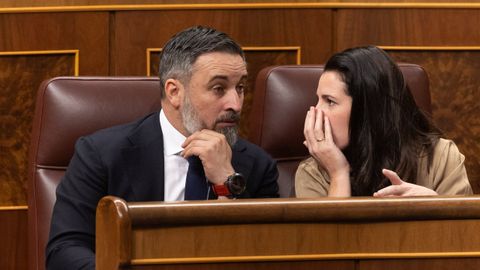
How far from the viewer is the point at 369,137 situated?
1833mm

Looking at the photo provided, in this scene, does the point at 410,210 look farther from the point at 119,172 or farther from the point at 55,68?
the point at 55,68

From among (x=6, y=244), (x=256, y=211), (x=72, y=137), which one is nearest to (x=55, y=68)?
(x=6, y=244)

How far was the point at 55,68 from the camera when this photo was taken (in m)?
2.58

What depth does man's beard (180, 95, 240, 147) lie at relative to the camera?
1718 mm

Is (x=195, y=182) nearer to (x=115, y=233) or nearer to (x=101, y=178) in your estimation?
(x=101, y=178)

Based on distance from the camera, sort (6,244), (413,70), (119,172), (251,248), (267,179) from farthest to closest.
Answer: (6,244) < (413,70) < (267,179) < (119,172) < (251,248)

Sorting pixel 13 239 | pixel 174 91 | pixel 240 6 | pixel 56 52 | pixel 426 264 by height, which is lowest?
pixel 13 239

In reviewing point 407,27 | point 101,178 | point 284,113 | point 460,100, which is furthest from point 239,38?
point 101,178

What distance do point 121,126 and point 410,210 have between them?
2.35 ft

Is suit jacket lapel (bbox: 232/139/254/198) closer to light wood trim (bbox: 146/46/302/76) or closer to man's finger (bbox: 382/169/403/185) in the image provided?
man's finger (bbox: 382/169/403/185)

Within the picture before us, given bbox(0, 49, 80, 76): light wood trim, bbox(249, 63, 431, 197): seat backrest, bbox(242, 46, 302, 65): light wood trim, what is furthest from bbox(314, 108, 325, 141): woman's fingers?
bbox(0, 49, 80, 76): light wood trim

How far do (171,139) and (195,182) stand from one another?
0.29 feet

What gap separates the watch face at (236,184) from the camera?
1658 millimetres

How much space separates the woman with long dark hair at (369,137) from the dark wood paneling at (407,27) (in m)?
0.84
